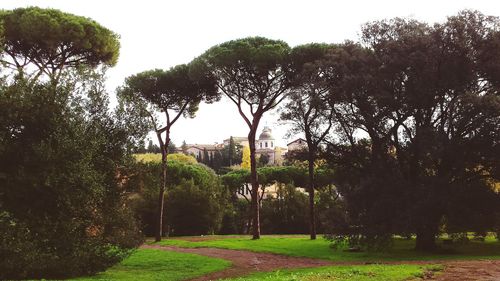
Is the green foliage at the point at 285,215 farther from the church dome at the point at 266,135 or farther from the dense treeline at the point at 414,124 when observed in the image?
the church dome at the point at 266,135

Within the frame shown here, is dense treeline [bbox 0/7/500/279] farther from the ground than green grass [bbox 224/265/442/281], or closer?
farther from the ground

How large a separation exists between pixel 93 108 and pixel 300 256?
40.1 feet

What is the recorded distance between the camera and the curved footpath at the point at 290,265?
1481 centimetres

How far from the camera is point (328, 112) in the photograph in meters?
27.7

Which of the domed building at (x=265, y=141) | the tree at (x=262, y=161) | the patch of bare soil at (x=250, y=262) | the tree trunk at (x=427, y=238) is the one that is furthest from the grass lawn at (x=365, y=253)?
the domed building at (x=265, y=141)

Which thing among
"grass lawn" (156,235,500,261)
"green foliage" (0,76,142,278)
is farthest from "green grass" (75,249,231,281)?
"grass lawn" (156,235,500,261)

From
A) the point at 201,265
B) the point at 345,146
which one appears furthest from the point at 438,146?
the point at 201,265

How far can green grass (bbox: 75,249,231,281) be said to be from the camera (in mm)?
16484

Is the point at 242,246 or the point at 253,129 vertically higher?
the point at 253,129

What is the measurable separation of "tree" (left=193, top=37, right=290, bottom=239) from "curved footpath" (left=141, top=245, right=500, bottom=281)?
9.17 meters

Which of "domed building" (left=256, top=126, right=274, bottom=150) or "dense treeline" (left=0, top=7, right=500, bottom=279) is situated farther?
"domed building" (left=256, top=126, right=274, bottom=150)

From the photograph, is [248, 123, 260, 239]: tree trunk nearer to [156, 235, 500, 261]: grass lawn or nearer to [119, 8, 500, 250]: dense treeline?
[156, 235, 500, 261]: grass lawn

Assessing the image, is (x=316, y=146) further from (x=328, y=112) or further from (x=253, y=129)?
(x=253, y=129)

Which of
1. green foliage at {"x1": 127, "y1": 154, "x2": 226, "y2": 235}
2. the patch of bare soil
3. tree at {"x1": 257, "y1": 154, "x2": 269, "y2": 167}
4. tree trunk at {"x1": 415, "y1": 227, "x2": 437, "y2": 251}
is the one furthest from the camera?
tree at {"x1": 257, "y1": 154, "x2": 269, "y2": 167}
